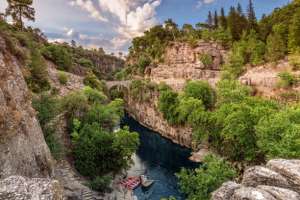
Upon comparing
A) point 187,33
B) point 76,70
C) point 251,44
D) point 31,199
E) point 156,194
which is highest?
point 187,33

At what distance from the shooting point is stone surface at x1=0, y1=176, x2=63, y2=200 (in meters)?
7.86

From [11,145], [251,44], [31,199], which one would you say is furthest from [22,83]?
[251,44]

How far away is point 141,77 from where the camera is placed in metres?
67.1

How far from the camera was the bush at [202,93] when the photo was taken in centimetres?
3994

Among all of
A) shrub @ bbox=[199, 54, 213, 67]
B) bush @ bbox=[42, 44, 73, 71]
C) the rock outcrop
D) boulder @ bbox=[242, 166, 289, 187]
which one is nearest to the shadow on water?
boulder @ bbox=[242, 166, 289, 187]

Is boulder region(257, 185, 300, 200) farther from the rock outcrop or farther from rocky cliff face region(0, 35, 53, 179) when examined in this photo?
rocky cliff face region(0, 35, 53, 179)

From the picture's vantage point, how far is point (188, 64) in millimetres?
55375

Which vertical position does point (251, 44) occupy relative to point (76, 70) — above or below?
above

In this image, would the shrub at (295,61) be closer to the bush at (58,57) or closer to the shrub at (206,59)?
the shrub at (206,59)

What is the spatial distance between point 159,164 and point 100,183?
1530 cm

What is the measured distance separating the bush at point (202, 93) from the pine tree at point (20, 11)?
28.1 metres

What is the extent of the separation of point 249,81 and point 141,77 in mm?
32982

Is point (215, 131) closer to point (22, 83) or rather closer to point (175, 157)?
point (175, 157)

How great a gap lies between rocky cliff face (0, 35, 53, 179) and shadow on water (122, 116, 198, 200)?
1367cm
